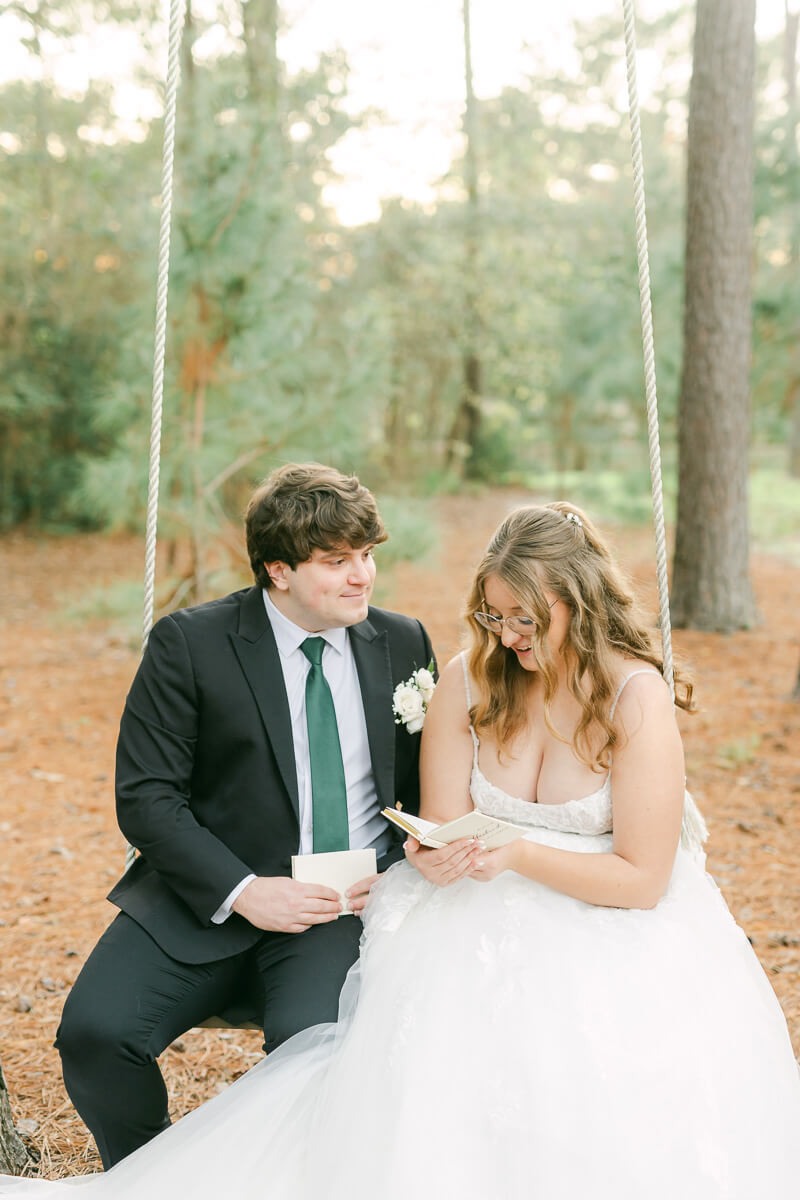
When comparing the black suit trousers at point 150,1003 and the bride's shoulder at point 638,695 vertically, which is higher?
the bride's shoulder at point 638,695

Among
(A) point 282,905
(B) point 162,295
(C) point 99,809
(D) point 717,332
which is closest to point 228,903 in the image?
(A) point 282,905

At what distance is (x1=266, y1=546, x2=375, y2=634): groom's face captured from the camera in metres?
2.65

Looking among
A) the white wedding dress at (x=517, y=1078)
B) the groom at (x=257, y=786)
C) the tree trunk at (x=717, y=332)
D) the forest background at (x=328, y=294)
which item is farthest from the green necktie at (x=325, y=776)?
the tree trunk at (x=717, y=332)

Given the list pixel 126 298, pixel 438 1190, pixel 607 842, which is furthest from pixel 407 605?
pixel 438 1190

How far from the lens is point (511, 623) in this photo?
8.14ft

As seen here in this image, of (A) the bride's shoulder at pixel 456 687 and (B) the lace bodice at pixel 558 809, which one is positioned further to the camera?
(A) the bride's shoulder at pixel 456 687

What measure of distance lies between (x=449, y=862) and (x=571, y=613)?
2.10 feet

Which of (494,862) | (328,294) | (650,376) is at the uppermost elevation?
(328,294)

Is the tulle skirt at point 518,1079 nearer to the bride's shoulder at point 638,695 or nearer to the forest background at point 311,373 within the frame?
the bride's shoulder at point 638,695

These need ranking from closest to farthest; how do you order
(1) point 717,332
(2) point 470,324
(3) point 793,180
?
(1) point 717,332
(3) point 793,180
(2) point 470,324

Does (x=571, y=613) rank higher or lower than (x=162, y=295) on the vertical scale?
lower

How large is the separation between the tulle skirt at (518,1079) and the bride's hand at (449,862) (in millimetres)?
88

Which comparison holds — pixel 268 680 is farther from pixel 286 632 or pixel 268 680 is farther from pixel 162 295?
pixel 162 295

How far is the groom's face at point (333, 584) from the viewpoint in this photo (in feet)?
8.71
